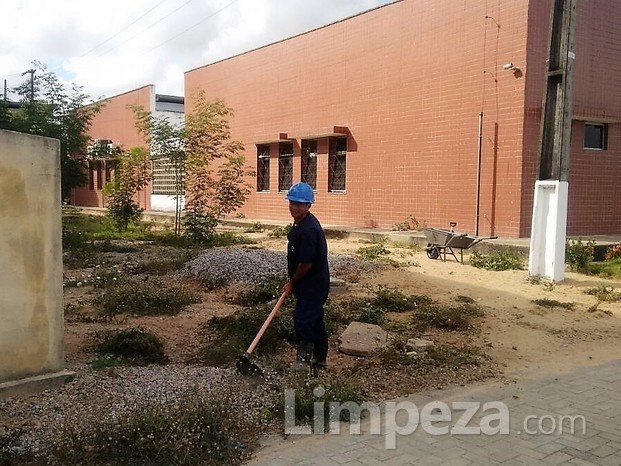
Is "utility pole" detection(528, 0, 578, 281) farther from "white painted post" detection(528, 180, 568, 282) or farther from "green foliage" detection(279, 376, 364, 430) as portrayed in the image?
"green foliage" detection(279, 376, 364, 430)

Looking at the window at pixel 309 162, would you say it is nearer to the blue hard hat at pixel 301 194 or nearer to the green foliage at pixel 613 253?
the green foliage at pixel 613 253

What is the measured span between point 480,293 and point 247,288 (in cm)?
346

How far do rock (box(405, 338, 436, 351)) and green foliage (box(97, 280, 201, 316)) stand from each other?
294 cm

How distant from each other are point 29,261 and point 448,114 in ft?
39.8

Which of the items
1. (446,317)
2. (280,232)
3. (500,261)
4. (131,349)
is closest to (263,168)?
(280,232)

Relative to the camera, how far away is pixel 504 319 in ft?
23.9

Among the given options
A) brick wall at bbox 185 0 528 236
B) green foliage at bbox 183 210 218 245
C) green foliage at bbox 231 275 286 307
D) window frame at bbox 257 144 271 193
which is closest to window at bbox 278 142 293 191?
brick wall at bbox 185 0 528 236

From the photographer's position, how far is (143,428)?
11.3 ft

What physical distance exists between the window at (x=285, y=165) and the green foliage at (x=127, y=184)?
204 inches

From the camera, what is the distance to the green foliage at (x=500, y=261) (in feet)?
35.1

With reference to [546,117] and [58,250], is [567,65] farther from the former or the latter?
[58,250]

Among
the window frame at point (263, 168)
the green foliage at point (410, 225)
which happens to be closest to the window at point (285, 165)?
the window frame at point (263, 168)

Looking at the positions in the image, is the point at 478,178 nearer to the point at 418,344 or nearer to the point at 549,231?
the point at 549,231

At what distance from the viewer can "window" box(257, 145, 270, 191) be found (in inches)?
840
